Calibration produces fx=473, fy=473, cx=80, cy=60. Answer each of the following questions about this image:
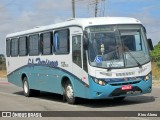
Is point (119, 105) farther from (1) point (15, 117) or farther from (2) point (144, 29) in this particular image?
(1) point (15, 117)

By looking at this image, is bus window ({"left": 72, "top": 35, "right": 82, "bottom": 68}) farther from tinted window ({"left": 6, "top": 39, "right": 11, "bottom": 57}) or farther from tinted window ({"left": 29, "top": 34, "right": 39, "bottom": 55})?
tinted window ({"left": 6, "top": 39, "right": 11, "bottom": 57})

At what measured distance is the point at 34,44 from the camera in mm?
20594

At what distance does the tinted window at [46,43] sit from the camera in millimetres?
18663

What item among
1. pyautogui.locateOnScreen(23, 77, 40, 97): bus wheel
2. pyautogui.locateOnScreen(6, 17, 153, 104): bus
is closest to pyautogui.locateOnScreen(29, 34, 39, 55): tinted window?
pyautogui.locateOnScreen(23, 77, 40, 97): bus wheel

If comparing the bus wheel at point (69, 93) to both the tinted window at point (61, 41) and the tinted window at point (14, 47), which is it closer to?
the tinted window at point (61, 41)

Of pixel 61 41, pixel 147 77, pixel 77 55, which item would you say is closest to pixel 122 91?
pixel 147 77

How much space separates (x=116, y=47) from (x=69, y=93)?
267 cm

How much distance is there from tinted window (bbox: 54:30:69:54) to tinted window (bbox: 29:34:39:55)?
230 cm

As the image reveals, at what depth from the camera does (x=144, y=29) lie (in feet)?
53.6

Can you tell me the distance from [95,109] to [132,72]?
68.2 inches

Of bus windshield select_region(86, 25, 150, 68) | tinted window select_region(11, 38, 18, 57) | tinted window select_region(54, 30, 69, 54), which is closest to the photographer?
bus windshield select_region(86, 25, 150, 68)

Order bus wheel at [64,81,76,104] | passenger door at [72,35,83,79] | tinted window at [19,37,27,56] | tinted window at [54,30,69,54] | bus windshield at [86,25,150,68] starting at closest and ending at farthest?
bus windshield at [86,25,150,68]
passenger door at [72,35,83,79]
bus wheel at [64,81,76,104]
tinted window at [54,30,69,54]
tinted window at [19,37,27,56]

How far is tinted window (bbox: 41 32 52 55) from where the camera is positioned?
18.7 m

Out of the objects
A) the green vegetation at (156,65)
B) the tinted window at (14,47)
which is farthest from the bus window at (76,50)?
the green vegetation at (156,65)
